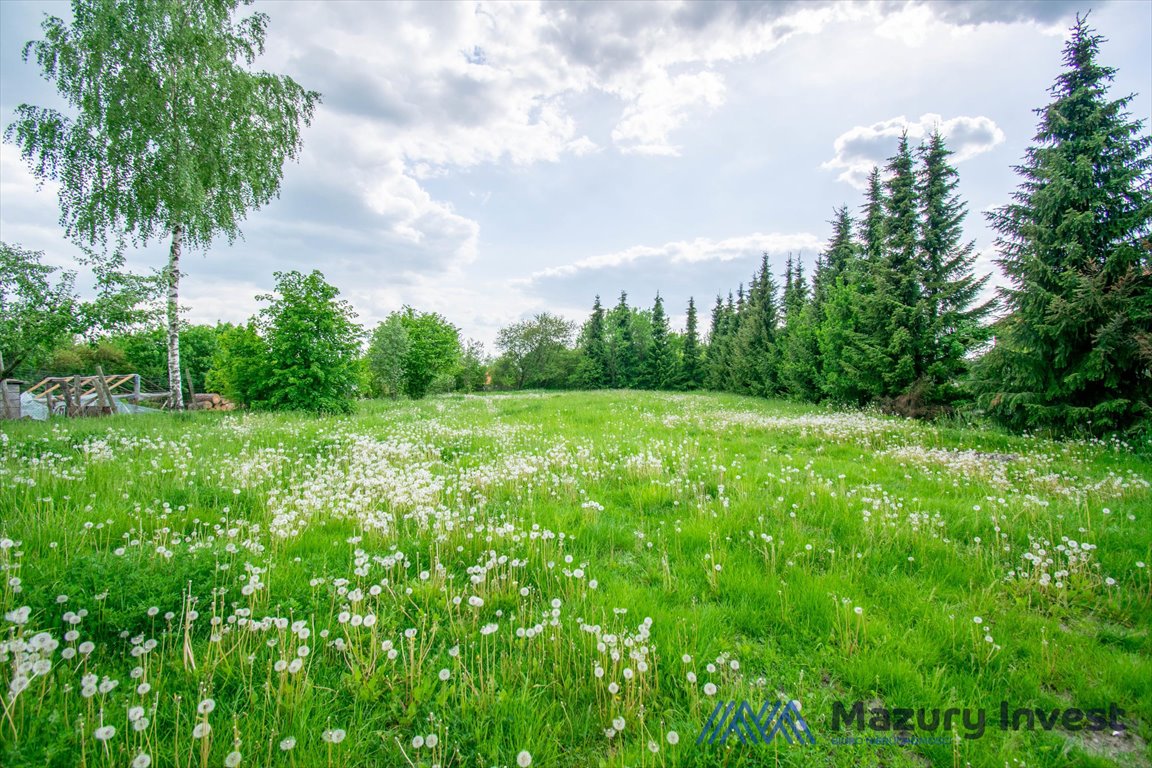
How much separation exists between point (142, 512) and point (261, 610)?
2.94 m

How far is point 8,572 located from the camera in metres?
2.88

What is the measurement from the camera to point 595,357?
63.3m

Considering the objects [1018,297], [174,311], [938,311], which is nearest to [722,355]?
[938,311]

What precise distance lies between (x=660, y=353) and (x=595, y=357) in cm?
1014

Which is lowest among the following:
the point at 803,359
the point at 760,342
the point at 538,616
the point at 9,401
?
the point at 538,616

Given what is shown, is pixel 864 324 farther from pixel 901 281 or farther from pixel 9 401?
pixel 9 401

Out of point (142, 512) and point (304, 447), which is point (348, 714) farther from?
point (304, 447)

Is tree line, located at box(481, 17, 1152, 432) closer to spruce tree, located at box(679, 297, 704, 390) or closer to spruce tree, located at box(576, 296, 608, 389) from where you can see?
spruce tree, located at box(679, 297, 704, 390)

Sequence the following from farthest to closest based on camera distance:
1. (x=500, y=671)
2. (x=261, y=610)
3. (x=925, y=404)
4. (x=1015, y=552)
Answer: (x=925, y=404) → (x=1015, y=552) → (x=261, y=610) → (x=500, y=671)

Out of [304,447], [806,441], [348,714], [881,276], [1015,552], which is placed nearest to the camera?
[348,714]

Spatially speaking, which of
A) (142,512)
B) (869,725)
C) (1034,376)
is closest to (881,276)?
(1034,376)

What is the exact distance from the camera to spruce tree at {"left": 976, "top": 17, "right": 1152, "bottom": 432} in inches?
386

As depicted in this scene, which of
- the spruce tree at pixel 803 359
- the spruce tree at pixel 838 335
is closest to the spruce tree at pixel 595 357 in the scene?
the spruce tree at pixel 803 359

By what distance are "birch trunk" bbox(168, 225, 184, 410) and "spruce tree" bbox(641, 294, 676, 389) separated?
4921 centimetres
